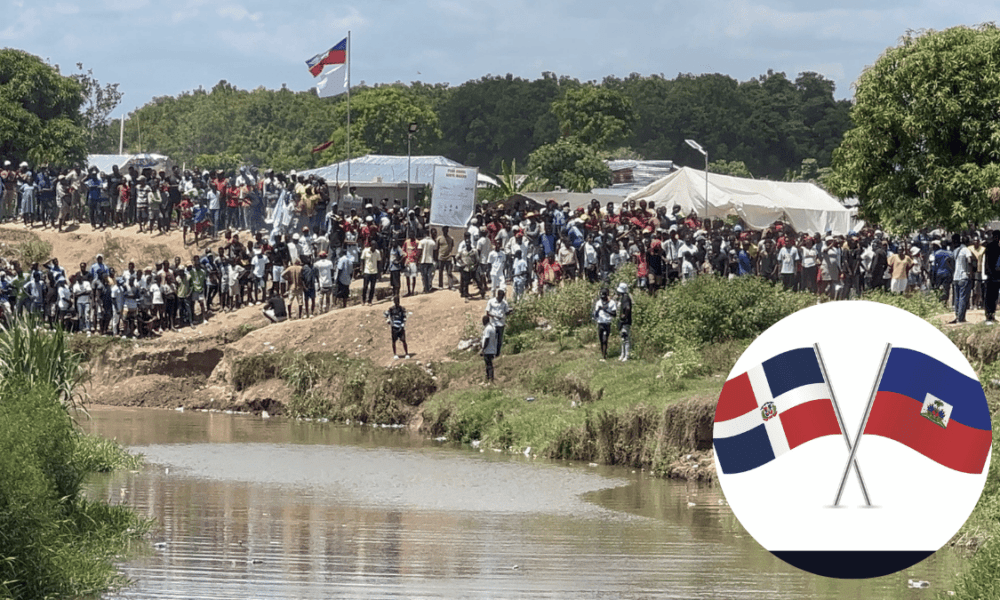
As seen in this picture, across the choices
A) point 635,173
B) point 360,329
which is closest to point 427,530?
point 360,329

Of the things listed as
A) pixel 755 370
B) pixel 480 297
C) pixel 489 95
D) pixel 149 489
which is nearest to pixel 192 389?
pixel 480 297

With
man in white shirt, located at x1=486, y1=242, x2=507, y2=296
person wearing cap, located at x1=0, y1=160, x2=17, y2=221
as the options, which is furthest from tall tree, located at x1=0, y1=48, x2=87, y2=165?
man in white shirt, located at x1=486, y1=242, x2=507, y2=296

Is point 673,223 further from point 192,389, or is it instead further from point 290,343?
point 192,389

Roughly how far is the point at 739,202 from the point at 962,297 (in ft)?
70.1

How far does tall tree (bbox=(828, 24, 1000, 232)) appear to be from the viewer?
2750cm

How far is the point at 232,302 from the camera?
116 feet

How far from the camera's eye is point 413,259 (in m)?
33.1

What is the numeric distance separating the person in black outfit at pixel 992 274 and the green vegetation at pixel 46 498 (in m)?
14.5

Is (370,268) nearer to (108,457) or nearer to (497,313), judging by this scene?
(497,313)

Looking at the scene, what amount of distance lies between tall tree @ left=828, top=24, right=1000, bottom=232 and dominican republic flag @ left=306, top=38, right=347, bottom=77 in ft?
53.8

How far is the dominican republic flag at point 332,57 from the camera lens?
40.3 meters

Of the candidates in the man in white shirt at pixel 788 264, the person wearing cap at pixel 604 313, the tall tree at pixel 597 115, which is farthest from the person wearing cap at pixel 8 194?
the tall tree at pixel 597 115

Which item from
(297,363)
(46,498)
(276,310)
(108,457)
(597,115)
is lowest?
(108,457)

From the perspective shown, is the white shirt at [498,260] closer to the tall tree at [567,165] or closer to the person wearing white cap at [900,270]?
the person wearing white cap at [900,270]
